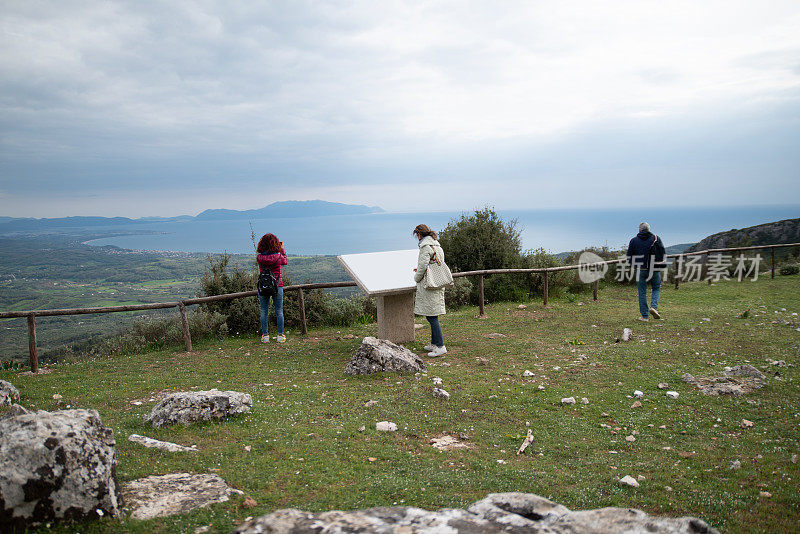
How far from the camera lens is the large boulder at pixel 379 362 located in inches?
295

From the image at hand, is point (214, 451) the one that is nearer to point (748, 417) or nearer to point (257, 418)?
point (257, 418)

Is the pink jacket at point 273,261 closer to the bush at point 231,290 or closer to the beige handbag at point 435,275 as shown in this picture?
the bush at point 231,290

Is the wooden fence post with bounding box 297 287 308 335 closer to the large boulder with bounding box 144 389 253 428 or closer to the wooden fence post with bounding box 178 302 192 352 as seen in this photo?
the wooden fence post with bounding box 178 302 192 352

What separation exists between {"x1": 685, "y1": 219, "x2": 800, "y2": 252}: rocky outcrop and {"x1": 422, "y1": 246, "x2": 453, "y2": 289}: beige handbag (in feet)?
85.6

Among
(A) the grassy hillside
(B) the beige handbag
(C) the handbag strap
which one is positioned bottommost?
(A) the grassy hillside

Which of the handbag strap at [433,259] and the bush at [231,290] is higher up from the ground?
the handbag strap at [433,259]

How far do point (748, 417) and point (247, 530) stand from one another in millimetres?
5860

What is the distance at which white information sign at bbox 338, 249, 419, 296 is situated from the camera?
8.48 meters

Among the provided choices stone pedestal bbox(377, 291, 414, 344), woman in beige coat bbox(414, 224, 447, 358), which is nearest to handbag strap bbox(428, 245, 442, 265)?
woman in beige coat bbox(414, 224, 447, 358)

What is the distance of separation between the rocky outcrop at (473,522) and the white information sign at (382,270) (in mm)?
6000

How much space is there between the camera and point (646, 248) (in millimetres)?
10906

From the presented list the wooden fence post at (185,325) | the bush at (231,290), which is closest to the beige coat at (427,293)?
the wooden fence post at (185,325)

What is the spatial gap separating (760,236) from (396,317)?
30.8 metres

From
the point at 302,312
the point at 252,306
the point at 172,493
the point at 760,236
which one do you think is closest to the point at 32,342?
the point at 252,306
